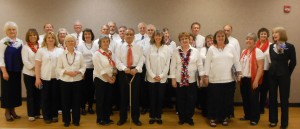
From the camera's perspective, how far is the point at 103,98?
15.3 feet

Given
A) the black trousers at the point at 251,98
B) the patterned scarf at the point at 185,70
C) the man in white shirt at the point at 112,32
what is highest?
the man in white shirt at the point at 112,32

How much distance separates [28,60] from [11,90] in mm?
579

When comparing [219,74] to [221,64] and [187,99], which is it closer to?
[221,64]

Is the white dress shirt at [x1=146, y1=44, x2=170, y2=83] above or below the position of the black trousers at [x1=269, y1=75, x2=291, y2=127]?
above

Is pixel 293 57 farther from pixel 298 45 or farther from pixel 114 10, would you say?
pixel 114 10

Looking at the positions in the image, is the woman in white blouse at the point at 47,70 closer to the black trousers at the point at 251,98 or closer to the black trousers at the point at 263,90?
the black trousers at the point at 251,98

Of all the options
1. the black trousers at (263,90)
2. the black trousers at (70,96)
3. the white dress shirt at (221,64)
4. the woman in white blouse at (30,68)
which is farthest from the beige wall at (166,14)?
the black trousers at (70,96)

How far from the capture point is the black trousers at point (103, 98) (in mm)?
4617

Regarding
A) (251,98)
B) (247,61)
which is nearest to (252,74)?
(247,61)

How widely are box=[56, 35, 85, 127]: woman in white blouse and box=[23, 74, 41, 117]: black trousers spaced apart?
0.62m

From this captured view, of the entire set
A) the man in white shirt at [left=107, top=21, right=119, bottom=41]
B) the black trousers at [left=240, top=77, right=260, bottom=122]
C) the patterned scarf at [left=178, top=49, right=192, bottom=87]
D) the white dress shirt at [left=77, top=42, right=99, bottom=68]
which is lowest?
the black trousers at [left=240, top=77, right=260, bottom=122]

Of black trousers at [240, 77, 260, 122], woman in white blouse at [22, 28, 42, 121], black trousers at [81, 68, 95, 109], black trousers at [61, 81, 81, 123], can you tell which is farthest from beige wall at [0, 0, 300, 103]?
black trousers at [61, 81, 81, 123]

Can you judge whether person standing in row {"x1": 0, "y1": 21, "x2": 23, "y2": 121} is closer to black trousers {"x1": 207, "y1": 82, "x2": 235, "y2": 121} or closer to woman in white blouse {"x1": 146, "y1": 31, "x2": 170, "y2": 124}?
woman in white blouse {"x1": 146, "y1": 31, "x2": 170, "y2": 124}

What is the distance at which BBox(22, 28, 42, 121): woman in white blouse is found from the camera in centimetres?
482
